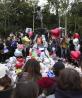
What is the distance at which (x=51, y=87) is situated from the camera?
5.89 m

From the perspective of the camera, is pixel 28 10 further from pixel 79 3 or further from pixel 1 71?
pixel 1 71

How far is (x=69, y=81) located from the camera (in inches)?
173

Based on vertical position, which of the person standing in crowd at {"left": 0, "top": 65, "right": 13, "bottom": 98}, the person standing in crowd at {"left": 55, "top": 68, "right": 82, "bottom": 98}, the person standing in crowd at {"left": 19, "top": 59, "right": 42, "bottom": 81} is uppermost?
the person standing in crowd at {"left": 55, "top": 68, "right": 82, "bottom": 98}

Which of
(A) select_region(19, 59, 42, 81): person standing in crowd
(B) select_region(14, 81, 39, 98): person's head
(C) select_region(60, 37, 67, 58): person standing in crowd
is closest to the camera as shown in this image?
(B) select_region(14, 81, 39, 98): person's head

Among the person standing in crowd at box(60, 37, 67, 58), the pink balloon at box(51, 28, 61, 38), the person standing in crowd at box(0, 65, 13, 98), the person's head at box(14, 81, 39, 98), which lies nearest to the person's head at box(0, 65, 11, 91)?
the person standing in crowd at box(0, 65, 13, 98)

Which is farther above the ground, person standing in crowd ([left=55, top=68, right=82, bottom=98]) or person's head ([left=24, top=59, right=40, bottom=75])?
person standing in crowd ([left=55, top=68, right=82, bottom=98])

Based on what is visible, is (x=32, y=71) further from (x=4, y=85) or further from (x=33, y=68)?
(x=4, y=85)

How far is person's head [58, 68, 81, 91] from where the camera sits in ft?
14.5

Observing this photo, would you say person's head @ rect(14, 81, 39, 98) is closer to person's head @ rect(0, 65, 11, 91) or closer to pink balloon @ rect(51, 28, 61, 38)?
person's head @ rect(0, 65, 11, 91)

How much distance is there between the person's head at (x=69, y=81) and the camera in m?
4.41

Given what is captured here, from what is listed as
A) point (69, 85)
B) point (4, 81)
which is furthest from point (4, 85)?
point (69, 85)

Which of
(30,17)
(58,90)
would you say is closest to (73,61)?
(58,90)

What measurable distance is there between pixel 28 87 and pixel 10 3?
5648cm

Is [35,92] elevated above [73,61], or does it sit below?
above
